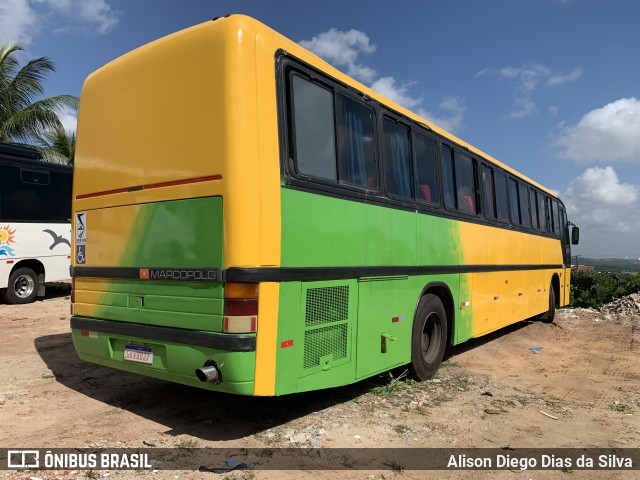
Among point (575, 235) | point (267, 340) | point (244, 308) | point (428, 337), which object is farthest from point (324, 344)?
point (575, 235)

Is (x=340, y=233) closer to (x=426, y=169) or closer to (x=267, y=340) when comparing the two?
(x=267, y=340)

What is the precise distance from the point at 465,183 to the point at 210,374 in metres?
4.92

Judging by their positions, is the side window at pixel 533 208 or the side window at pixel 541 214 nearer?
the side window at pixel 533 208

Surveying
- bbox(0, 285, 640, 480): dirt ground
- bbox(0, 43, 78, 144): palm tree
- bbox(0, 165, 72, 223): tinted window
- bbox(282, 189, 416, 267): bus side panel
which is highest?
bbox(0, 43, 78, 144): palm tree

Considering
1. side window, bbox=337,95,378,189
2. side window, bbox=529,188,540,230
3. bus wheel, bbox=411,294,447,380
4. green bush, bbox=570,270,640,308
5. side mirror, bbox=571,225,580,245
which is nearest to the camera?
side window, bbox=337,95,378,189

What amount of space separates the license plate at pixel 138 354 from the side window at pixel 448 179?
13.4 ft

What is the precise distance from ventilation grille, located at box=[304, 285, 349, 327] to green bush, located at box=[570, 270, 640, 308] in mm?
13222

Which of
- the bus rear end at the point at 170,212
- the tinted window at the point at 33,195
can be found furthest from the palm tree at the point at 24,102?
the bus rear end at the point at 170,212

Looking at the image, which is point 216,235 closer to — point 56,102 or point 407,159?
point 407,159

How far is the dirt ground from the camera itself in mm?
4025

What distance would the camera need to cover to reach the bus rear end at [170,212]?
147 inches

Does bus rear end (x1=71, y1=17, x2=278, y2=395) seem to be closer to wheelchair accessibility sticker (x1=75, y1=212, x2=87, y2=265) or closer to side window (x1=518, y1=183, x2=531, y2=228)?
wheelchair accessibility sticker (x1=75, y1=212, x2=87, y2=265)

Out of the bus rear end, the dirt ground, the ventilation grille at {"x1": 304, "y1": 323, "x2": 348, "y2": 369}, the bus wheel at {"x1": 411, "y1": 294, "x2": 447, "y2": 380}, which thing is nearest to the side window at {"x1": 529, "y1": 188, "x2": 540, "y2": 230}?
the dirt ground

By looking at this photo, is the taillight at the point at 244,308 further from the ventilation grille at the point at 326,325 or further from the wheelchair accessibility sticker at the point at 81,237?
the wheelchair accessibility sticker at the point at 81,237
